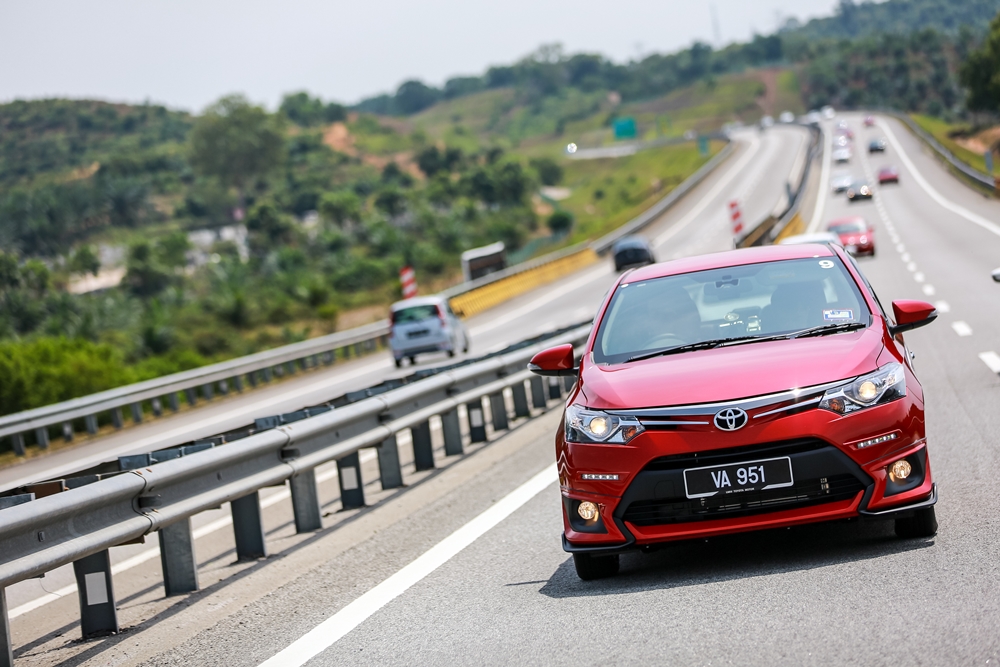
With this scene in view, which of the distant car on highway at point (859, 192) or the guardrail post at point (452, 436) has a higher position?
the guardrail post at point (452, 436)

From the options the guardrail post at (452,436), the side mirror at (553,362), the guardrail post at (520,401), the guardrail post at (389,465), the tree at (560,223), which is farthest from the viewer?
the tree at (560,223)

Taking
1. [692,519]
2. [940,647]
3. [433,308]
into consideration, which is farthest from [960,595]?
[433,308]

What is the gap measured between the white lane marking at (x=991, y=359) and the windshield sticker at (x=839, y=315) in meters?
6.66

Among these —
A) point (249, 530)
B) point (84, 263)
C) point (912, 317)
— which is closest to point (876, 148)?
point (84, 263)

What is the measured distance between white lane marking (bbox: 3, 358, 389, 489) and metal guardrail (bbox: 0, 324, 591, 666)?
4770 millimetres

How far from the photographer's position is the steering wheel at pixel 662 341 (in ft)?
21.8

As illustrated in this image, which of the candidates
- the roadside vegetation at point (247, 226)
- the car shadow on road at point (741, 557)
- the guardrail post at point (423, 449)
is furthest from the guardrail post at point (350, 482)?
the roadside vegetation at point (247, 226)

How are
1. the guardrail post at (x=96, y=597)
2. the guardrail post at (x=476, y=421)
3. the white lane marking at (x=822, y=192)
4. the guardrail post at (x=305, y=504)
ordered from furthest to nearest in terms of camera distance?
the white lane marking at (x=822, y=192), the guardrail post at (x=476, y=421), the guardrail post at (x=305, y=504), the guardrail post at (x=96, y=597)

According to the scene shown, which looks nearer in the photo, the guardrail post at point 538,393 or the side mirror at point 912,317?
the side mirror at point 912,317

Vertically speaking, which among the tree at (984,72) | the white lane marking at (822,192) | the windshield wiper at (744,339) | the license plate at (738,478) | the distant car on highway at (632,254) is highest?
the tree at (984,72)

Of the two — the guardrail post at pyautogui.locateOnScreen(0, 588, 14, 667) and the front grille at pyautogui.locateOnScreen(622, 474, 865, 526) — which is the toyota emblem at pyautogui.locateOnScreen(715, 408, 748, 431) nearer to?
the front grille at pyautogui.locateOnScreen(622, 474, 865, 526)

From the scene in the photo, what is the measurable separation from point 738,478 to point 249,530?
3558mm

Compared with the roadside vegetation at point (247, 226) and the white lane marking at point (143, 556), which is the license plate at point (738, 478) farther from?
the roadside vegetation at point (247, 226)

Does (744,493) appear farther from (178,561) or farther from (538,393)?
(538,393)
